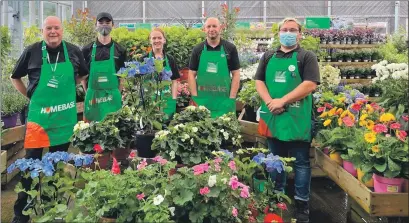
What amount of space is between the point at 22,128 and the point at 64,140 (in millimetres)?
1483

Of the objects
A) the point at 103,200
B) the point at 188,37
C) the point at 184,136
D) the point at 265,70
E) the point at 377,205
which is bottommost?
the point at 377,205

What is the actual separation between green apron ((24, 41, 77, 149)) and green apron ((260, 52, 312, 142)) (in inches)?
57.8

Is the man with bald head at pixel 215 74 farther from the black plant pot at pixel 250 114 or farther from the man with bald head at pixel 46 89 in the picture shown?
the man with bald head at pixel 46 89

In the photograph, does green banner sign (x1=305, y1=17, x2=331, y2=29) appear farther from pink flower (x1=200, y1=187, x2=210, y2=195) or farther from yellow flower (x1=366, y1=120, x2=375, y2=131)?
pink flower (x1=200, y1=187, x2=210, y2=195)

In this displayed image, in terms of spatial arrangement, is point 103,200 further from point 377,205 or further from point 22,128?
point 22,128

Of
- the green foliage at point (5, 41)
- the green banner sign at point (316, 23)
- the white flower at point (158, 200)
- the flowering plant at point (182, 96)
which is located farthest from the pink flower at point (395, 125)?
the green banner sign at point (316, 23)

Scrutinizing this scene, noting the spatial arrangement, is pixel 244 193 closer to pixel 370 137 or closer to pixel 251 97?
pixel 370 137

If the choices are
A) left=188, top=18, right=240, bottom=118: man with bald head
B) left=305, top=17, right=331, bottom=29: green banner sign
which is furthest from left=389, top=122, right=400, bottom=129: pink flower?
left=305, top=17, right=331, bottom=29: green banner sign

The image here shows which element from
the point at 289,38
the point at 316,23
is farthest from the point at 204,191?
the point at 316,23

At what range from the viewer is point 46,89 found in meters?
3.11

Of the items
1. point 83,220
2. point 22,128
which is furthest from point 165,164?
point 22,128

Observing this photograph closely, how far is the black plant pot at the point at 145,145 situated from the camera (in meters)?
2.60

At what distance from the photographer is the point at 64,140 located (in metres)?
3.23

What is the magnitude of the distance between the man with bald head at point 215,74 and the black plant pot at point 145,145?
137 cm
